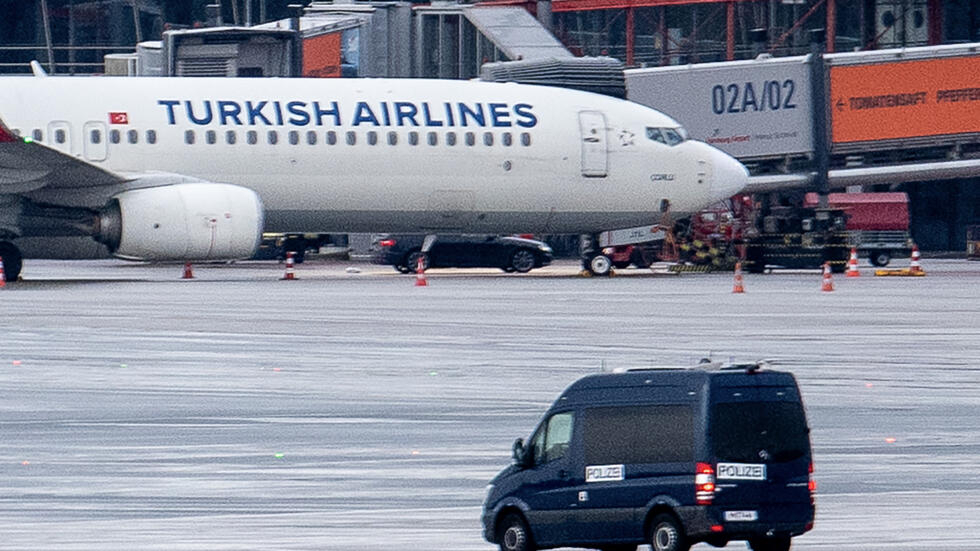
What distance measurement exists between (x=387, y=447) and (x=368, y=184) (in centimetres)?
2385

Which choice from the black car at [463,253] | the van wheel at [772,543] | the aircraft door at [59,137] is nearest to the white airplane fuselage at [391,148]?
the aircraft door at [59,137]

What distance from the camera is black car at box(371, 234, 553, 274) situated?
49094mm

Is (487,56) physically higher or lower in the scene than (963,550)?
higher

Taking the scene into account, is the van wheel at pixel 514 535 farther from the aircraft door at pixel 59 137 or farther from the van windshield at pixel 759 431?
the aircraft door at pixel 59 137

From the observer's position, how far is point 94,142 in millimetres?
39688

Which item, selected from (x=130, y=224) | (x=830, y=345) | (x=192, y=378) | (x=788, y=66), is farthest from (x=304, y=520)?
Answer: (x=788, y=66)

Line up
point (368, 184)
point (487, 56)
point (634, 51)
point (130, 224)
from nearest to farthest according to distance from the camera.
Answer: point (130, 224) < point (368, 184) < point (487, 56) < point (634, 51)

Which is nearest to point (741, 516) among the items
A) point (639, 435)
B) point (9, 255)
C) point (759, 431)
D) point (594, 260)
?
point (759, 431)

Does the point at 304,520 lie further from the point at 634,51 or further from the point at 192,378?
the point at 634,51

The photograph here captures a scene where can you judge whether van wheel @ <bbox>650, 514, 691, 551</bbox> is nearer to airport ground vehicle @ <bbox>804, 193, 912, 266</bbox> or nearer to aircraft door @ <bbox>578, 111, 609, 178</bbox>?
aircraft door @ <bbox>578, 111, 609, 178</bbox>

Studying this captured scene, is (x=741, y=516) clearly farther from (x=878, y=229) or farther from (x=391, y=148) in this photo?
(x=878, y=229)

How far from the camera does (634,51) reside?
238 ft

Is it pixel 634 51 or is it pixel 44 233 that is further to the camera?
pixel 634 51

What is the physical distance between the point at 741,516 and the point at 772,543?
411mm
